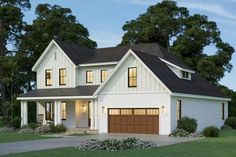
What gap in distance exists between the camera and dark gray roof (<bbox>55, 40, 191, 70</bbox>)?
4359 centimetres

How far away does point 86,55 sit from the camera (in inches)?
1834

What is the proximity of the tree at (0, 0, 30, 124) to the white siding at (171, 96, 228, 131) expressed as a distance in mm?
21146

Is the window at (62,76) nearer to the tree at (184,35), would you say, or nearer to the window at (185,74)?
the window at (185,74)

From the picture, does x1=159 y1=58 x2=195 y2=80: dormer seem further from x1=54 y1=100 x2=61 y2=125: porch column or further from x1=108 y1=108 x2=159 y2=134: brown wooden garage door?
x1=54 y1=100 x2=61 y2=125: porch column

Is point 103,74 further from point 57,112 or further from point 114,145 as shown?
point 114,145

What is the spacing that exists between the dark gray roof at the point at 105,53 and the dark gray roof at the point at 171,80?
255cm

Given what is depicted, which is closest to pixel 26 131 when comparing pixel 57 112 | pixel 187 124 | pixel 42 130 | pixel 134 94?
pixel 42 130

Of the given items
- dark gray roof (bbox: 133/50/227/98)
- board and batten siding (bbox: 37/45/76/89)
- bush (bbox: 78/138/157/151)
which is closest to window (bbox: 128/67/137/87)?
dark gray roof (bbox: 133/50/227/98)

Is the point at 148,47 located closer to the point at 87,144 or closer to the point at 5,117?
the point at 5,117

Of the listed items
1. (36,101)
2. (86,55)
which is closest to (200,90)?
(86,55)

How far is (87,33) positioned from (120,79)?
980 inches

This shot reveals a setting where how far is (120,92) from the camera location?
37812 mm

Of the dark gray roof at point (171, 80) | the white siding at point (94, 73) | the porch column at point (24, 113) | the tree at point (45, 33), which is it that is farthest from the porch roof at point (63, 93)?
the tree at point (45, 33)

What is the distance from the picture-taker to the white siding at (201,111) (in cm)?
3569
